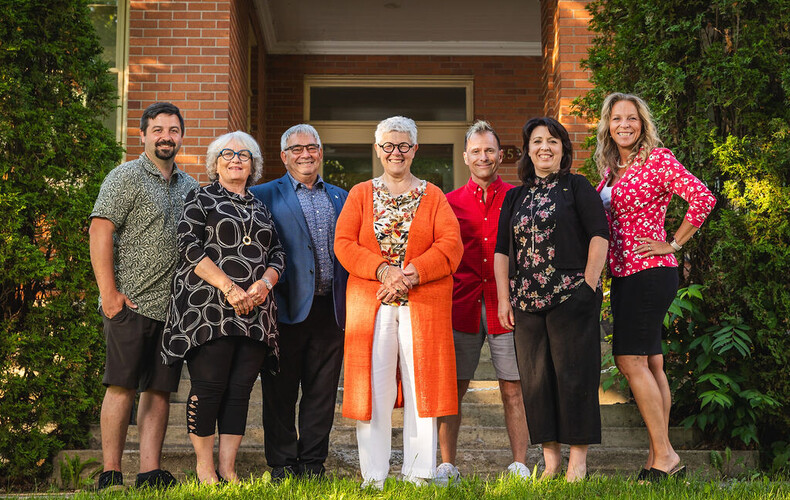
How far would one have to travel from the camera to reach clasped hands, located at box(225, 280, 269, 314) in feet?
12.0

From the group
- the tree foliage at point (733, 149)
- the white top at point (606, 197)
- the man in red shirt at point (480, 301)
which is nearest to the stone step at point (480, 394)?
the tree foliage at point (733, 149)

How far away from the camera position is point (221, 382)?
145 inches

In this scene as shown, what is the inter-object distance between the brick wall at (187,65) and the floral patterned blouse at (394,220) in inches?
139

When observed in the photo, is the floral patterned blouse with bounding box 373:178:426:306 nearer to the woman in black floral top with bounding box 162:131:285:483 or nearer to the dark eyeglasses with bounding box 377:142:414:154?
the dark eyeglasses with bounding box 377:142:414:154

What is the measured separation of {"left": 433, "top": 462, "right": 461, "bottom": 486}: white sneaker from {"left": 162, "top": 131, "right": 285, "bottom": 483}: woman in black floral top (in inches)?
38.9

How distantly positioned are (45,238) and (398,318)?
2343mm

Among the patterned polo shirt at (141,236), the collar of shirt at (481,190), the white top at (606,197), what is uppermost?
the collar of shirt at (481,190)

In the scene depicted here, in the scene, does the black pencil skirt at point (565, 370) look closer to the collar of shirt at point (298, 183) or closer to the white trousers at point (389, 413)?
the white trousers at point (389, 413)

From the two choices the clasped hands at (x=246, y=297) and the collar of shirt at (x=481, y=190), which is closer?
the clasped hands at (x=246, y=297)

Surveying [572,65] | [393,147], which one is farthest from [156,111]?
[572,65]

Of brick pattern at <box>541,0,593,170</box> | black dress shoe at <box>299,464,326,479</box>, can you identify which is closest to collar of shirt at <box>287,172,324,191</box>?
black dress shoe at <box>299,464,326,479</box>

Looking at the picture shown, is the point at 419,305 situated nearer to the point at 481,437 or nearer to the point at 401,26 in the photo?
the point at 481,437

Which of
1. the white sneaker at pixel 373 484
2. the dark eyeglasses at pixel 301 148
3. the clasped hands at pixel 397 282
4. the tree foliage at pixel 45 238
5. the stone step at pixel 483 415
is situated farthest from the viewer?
the stone step at pixel 483 415

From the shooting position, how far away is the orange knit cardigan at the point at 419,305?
3.72m
